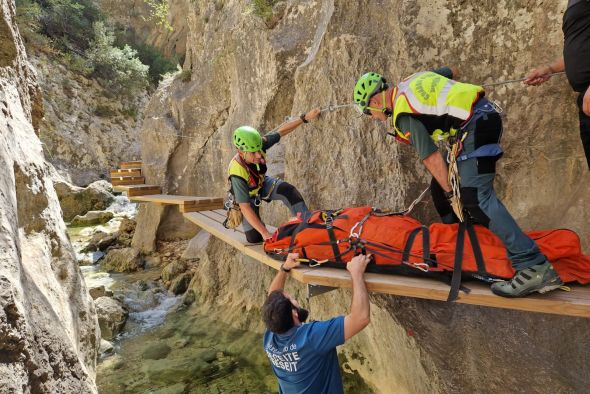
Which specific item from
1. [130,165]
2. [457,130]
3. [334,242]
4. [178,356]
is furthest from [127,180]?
[457,130]

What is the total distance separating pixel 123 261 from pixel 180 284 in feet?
9.72

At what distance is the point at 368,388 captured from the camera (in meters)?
4.58

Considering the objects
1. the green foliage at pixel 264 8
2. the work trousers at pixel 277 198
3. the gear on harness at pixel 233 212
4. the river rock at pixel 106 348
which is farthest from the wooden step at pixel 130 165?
the work trousers at pixel 277 198

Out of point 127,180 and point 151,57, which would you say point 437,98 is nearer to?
point 127,180

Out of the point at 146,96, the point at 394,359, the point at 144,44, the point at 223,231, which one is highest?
the point at 144,44

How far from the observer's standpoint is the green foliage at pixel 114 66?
21.8 meters

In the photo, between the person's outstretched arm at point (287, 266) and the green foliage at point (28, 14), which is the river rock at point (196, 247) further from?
the green foliage at point (28, 14)

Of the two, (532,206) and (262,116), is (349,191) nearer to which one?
(532,206)

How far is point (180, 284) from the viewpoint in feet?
30.3

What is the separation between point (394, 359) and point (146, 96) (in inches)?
951

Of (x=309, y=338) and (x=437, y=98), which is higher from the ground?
(x=437, y=98)

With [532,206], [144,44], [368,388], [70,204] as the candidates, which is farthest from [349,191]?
[144,44]

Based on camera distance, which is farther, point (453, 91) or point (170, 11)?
point (170, 11)

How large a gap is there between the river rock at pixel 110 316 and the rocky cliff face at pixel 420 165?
422cm
